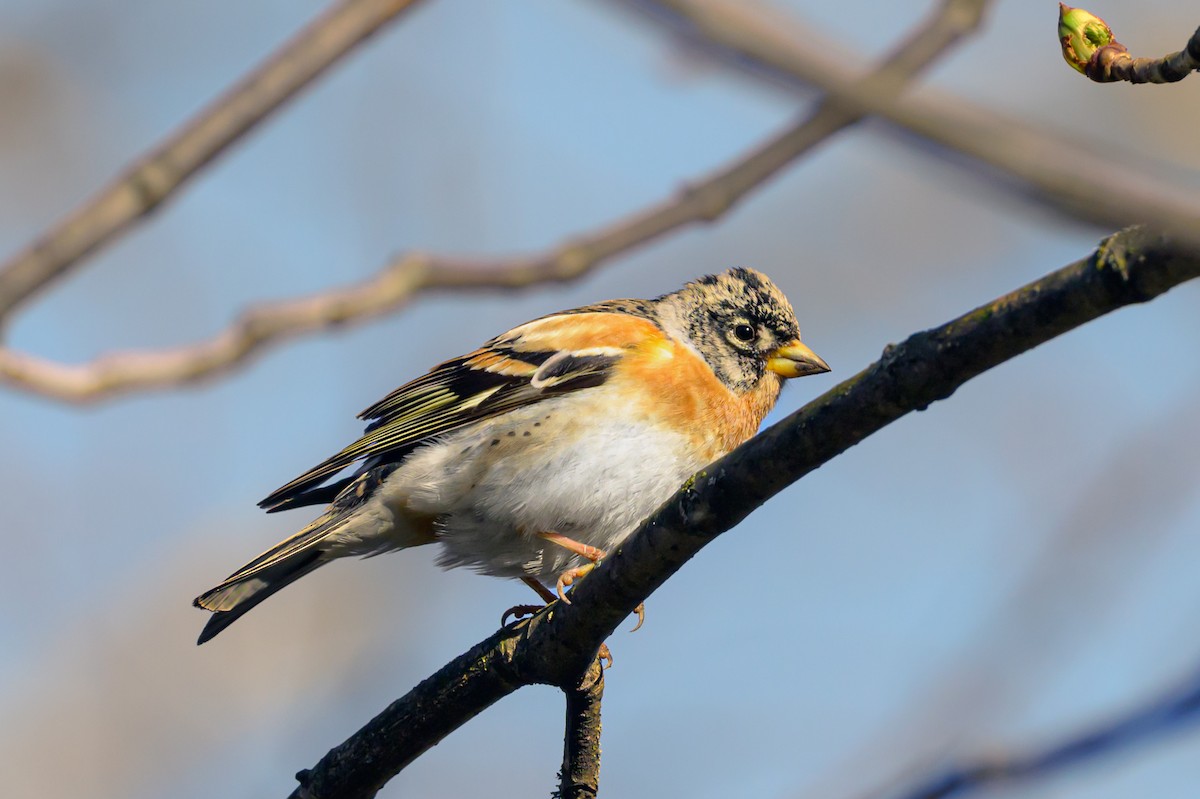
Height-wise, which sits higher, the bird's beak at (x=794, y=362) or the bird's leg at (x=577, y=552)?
the bird's beak at (x=794, y=362)

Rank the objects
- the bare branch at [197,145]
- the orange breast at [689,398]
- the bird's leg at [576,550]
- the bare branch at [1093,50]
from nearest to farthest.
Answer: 1. the bare branch at [197,145]
2. the bare branch at [1093,50]
3. the bird's leg at [576,550]
4. the orange breast at [689,398]

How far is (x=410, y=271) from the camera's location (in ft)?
7.64

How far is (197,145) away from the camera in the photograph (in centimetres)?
171

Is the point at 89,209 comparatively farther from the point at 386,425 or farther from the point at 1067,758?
the point at 386,425

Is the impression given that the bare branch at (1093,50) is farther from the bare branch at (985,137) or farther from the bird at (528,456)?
the bird at (528,456)

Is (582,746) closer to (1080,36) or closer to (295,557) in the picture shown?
(295,557)

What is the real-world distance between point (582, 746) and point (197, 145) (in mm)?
2397

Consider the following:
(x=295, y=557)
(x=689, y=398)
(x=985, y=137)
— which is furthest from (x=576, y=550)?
(x=985, y=137)

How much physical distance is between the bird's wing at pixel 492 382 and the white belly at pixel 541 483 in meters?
0.15

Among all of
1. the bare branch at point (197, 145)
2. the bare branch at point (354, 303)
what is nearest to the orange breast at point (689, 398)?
the bare branch at point (354, 303)

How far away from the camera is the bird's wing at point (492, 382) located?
16.9 ft

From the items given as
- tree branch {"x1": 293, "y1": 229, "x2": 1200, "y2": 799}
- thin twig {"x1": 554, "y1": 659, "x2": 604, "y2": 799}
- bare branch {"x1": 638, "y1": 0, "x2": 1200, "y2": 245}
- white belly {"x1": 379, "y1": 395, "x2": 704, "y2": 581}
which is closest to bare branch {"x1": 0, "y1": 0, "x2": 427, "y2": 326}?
bare branch {"x1": 638, "y1": 0, "x2": 1200, "y2": 245}

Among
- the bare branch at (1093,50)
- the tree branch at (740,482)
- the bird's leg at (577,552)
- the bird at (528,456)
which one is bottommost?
the tree branch at (740,482)

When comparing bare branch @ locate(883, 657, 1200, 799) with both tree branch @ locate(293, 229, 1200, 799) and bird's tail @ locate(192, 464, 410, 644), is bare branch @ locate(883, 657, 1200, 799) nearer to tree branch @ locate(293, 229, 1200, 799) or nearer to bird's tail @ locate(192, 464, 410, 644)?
tree branch @ locate(293, 229, 1200, 799)
